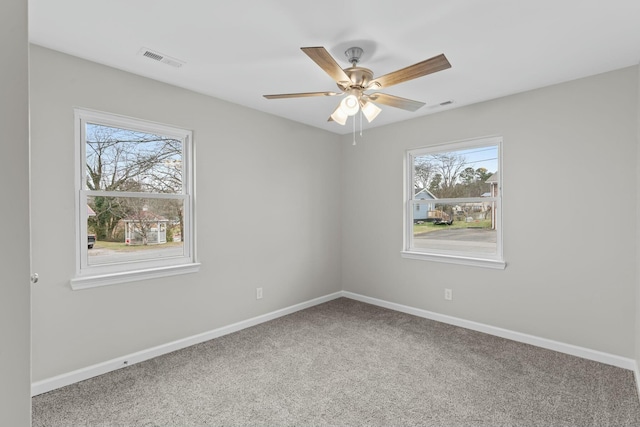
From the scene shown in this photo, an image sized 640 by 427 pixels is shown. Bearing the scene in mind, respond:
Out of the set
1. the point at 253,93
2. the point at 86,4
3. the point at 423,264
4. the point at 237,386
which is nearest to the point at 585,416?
the point at 423,264

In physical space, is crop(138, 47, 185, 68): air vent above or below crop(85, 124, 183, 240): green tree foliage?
above

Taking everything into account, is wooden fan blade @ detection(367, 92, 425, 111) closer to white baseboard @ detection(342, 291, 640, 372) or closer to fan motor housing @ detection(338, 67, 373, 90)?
fan motor housing @ detection(338, 67, 373, 90)

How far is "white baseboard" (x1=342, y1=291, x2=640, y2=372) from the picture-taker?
2617mm

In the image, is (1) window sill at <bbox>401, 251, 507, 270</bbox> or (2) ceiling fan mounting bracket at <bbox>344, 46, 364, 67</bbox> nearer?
(2) ceiling fan mounting bracket at <bbox>344, 46, 364, 67</bbox>

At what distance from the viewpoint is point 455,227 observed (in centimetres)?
372

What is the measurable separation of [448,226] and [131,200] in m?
3.29

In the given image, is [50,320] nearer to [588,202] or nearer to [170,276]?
[170,276]

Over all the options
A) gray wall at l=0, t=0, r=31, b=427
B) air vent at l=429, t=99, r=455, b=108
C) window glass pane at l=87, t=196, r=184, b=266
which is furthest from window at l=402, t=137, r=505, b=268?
gray wall at l=0, t=0, r=31, b=427

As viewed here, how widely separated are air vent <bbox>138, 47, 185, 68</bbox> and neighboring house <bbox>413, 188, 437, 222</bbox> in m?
2.91

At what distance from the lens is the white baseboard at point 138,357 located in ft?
7.50

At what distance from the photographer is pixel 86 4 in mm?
1793

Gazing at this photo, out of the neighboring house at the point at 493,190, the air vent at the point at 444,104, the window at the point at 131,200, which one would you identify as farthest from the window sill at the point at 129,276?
the neighboring house at the point at 493,190

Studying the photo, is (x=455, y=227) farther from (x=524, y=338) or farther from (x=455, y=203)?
(x=524, y=338)

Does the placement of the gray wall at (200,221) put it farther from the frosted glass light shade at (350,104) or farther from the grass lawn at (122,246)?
the frosted glass light shade at (350,104)
